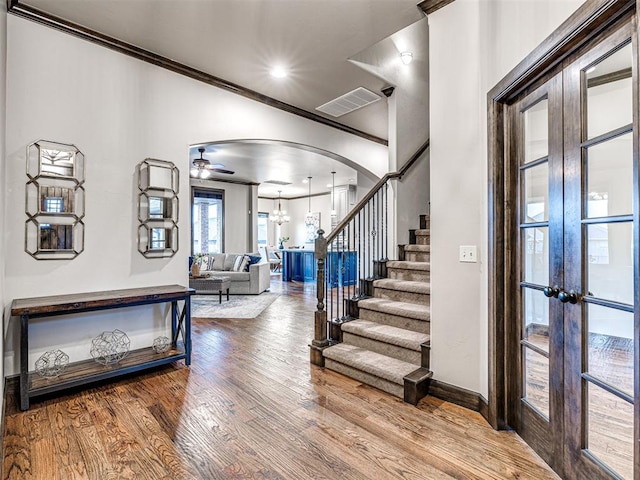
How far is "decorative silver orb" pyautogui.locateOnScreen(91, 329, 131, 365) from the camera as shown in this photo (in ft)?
10.1

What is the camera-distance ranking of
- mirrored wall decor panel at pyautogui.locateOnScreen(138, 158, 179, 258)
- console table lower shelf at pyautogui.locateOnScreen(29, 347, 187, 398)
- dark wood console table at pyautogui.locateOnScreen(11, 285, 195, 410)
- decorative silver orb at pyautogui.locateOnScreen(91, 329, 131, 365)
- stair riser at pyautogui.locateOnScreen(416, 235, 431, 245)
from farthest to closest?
stair riser at pyautogui.locateOnScreen(416, 235, 431, 245) → mirrored wall decor panel at pyautogui.locateOnScreen(138, 158, 179, 258) → decorative silver orb at pyautogui.locateOnScreen(91, 329, 131, 365) → console table lower shelf at pyautogui.locateOnScreen(29, 347, 187, 398) → dark wood console table at pyautogui.locateOnScreen(11, 285, 195, 410)

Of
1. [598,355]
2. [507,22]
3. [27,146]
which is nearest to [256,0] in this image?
[507,22]

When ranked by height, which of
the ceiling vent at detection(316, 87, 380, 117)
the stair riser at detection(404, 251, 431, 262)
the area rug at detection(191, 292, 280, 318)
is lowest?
the area rug at detection(191, 292, 280, 318)

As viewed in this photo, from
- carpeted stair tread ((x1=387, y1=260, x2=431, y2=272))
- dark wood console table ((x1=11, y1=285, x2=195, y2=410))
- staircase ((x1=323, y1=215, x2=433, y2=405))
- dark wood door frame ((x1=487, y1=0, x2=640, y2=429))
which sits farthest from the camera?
carpeted stair tread ((x1=387, y1=260, x2=431, y2=272))

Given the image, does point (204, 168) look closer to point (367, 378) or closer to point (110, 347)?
point (110, 347)

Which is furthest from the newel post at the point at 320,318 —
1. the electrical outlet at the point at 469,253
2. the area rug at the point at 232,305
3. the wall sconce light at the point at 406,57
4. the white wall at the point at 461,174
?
the area rug at the point at 232,305

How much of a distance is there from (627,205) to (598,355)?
0.69m

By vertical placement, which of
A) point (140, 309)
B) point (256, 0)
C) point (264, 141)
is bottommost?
point (140, 309)

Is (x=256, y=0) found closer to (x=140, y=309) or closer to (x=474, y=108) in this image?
(x=474, y=108)

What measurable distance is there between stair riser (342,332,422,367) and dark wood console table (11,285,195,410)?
1.62 metres

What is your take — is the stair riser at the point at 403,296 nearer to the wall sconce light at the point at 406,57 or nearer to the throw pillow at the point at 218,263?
Result: the wall sconce light at the point at 406,57

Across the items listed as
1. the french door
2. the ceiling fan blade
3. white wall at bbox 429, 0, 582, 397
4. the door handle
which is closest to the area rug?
the ceiling fan blade

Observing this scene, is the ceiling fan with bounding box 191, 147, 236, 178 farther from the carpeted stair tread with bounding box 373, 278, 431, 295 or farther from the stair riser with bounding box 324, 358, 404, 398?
the stair riser with bounding box 324, 358, 404, 398

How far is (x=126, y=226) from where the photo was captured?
337 centimetres
